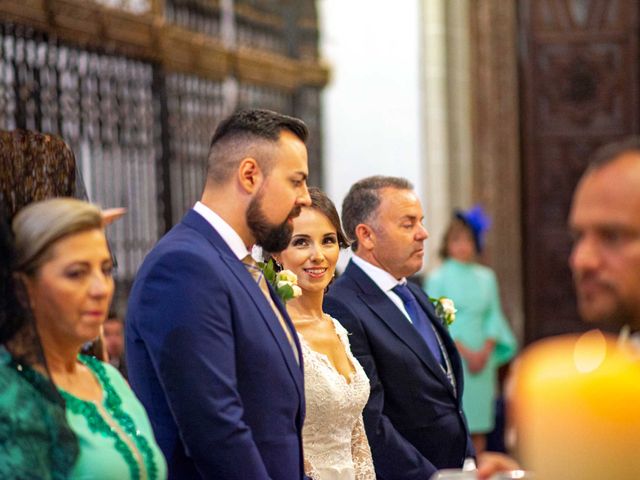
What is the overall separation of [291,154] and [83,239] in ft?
3.25

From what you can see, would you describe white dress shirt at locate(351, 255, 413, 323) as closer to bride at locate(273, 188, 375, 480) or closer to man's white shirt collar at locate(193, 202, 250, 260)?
bride at locate(273, 188, 375, 480)

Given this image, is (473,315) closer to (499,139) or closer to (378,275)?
(499,139)

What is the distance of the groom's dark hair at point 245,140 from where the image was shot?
11.9ft

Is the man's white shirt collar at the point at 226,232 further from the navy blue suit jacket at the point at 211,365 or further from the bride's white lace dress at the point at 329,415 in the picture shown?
the bride's white lace dress at the point at 329,415

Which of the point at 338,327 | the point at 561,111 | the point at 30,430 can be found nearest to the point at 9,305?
the point at 30,430

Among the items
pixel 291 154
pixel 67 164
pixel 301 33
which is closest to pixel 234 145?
pixel 291 154

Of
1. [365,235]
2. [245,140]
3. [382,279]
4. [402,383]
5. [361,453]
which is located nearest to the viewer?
[245,140]

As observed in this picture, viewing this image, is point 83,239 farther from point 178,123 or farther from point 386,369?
point 178,123

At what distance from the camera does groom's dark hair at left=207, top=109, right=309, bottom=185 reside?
3635 millimetres

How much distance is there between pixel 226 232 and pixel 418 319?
1551 millimetres

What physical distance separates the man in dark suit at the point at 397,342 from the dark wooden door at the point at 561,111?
653 cm

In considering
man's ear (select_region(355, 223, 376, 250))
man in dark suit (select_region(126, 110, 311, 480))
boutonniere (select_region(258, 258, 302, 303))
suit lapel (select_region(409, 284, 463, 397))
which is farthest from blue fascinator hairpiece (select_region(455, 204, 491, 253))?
man in dark suit (select_region(126, 110, 311, 480))

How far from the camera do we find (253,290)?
3523mm

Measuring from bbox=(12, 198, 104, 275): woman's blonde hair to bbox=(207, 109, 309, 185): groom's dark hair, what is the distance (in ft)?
2.84
